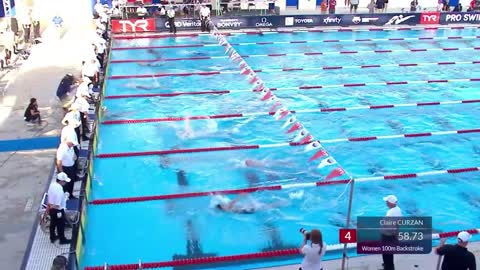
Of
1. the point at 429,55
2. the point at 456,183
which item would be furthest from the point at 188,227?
the point at 429,55

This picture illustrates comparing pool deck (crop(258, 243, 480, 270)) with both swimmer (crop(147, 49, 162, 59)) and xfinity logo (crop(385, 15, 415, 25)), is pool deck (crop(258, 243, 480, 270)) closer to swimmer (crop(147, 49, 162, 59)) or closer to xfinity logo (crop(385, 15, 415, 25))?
swimmer (crop(147, 49, 162, 59))

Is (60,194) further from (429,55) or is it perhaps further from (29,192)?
→ (429,55)

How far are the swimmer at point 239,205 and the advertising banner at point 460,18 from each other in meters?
17.3

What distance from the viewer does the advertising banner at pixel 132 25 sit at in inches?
795

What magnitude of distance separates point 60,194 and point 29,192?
6.09 ft

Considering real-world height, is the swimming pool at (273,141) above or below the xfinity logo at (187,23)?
below

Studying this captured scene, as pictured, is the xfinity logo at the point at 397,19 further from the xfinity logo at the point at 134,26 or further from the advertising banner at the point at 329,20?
the xfinity logo at the point at 134,26

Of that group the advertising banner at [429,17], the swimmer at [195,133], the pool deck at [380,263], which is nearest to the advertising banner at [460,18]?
the advertising banner at [429,17]

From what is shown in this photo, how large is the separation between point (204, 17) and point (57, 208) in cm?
1447

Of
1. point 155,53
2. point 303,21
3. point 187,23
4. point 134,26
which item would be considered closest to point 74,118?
point 155,53

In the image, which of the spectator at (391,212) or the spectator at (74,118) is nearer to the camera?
the spectator at (391,212)

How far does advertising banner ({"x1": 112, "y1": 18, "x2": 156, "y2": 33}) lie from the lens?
2019 centimetres

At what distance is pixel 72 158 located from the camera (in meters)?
7.82

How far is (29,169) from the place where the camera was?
8930 mm
